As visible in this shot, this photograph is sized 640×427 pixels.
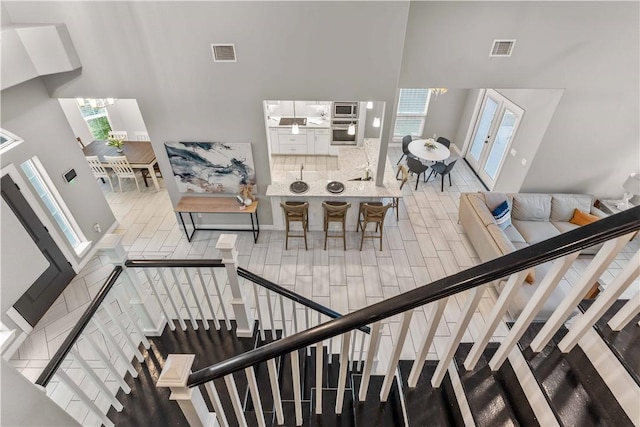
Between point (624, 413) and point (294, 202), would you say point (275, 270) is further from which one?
point (624, 413)

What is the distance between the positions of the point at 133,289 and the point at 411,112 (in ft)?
25.1

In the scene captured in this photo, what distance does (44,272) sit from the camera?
165 inches

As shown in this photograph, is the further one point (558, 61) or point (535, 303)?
point (558, 61)

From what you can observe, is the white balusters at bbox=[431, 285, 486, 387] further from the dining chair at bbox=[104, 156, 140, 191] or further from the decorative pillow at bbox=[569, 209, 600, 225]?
the dining chair at bbox=[104, 156, 140, 191]

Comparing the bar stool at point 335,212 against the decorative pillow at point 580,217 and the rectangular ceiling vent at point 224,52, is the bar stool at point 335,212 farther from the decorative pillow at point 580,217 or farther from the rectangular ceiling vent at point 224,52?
the decorative pillow at point 580,217

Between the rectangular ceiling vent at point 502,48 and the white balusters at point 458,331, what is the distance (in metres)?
4.35

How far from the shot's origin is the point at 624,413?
1.27 metres

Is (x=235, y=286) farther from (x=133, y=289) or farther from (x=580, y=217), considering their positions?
(x=580, y=217)

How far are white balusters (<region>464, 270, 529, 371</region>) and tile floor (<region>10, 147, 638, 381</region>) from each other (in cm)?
245

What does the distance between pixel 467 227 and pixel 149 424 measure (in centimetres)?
513

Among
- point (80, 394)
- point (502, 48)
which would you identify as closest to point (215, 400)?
point (80, 394)

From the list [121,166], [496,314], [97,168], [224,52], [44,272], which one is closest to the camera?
[496,314]

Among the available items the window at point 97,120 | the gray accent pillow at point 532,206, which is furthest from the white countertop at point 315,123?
the gray accent pillow at point 532,206

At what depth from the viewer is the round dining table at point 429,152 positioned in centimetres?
673
